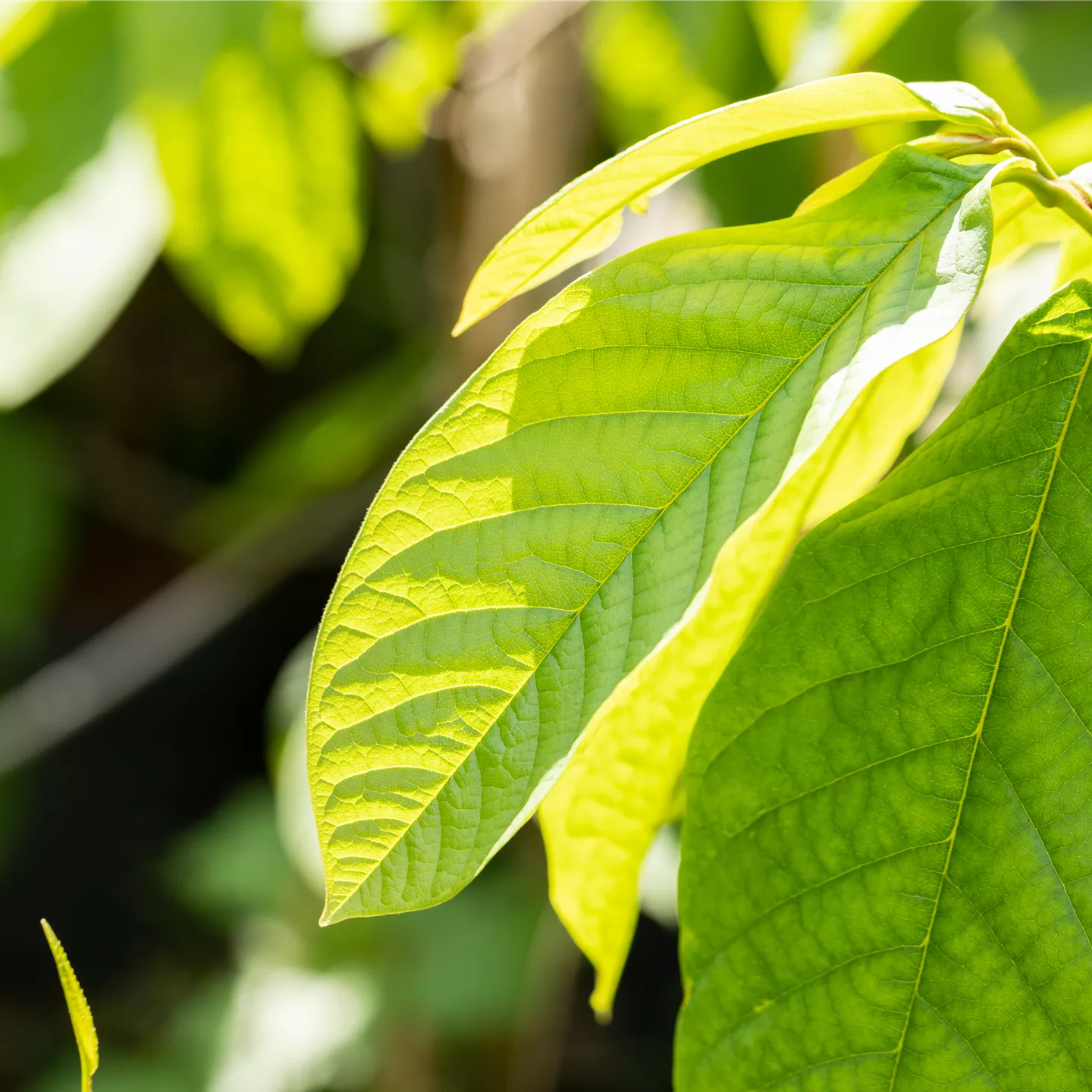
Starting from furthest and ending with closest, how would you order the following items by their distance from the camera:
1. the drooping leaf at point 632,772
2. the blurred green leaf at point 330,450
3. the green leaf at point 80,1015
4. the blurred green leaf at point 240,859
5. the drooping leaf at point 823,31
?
the blurred green leaf at point 240,859 < the blurred green leaf at point 330,450 < the drooping leaf at point 823,31 < the drooping leaf at point 632,772 < the green leaf at point 80,1015

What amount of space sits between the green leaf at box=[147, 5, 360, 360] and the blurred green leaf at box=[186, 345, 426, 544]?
2.08 feet

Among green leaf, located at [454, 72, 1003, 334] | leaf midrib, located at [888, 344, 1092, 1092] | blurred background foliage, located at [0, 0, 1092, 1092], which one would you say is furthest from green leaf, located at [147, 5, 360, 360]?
leaf midrib, located at [888, 344, 1092, 1092]

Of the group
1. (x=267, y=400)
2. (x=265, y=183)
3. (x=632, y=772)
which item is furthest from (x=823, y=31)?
(x=267, y=400)

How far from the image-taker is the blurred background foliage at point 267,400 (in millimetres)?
848

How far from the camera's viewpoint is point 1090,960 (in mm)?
311

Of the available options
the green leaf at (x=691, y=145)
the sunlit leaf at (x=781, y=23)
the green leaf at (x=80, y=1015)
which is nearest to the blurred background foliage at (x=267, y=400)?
the sunlit leaf at (x=781, y=23)

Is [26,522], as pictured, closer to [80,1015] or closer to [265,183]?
[265,183]

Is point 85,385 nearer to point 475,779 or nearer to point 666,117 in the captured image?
point 666,117

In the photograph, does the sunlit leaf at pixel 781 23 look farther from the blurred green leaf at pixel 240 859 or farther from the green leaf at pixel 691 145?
the blurred green leaf at pixel 240 859

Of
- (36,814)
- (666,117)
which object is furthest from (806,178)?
(36,814)

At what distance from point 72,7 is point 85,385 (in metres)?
2.08

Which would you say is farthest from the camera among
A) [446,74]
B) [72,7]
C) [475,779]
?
[446,74]

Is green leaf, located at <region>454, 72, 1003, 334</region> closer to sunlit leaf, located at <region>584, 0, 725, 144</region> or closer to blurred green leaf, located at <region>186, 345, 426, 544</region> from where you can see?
sunlit leaf, located at <region>584, 0, 725, 144</region>

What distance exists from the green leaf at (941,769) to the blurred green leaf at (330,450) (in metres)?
1.27
